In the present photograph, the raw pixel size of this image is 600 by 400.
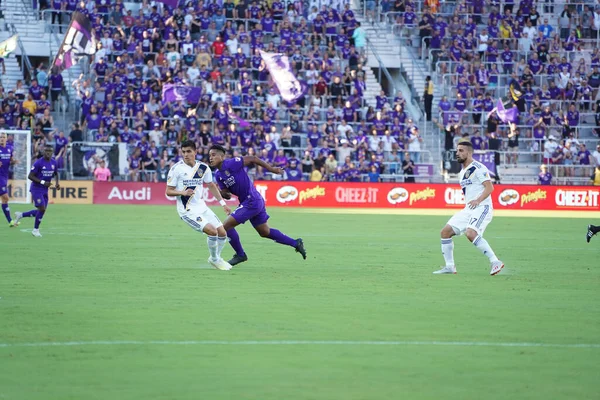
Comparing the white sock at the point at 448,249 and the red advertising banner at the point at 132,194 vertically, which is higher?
the white sock at the point at 448,249

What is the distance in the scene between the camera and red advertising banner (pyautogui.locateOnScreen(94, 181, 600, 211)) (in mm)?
39719

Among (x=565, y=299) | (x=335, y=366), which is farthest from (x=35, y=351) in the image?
(x=565, y=299)

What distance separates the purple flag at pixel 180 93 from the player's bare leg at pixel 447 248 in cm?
2627

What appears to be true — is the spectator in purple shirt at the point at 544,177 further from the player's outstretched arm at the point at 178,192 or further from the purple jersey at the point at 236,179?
the player's outstretched arm at the point at 178,192

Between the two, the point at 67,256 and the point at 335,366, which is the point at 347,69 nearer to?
the point at 67,256

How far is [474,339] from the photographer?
941cm

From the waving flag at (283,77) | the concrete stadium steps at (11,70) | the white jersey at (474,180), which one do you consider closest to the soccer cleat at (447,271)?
the white jersey at (474,180)

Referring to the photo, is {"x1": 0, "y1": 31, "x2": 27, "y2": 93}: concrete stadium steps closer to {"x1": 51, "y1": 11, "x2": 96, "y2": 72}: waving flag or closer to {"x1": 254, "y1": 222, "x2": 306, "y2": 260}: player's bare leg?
{"x1": 51, "y1": 11, "x2": 96, "y2": 72}: waving flag

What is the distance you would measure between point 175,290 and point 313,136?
29.0 m

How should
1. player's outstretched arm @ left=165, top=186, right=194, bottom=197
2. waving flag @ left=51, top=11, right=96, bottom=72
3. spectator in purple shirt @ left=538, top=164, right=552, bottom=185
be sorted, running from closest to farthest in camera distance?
player's outstretched arm @ left=165, top=186, right=194, bottom=197
waving flag @ left=51, top=11, right=96, bottom=72
spectator in purple shirt @ left=538, top=164, right=552, bottom=185

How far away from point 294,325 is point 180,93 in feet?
103

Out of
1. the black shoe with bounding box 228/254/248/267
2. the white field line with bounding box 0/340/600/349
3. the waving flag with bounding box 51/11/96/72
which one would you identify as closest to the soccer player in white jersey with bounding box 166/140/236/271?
the black shoe with bounding box 228/254/248/267

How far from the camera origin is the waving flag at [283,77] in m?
42.0

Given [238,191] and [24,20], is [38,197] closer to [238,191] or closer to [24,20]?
[238,191]
